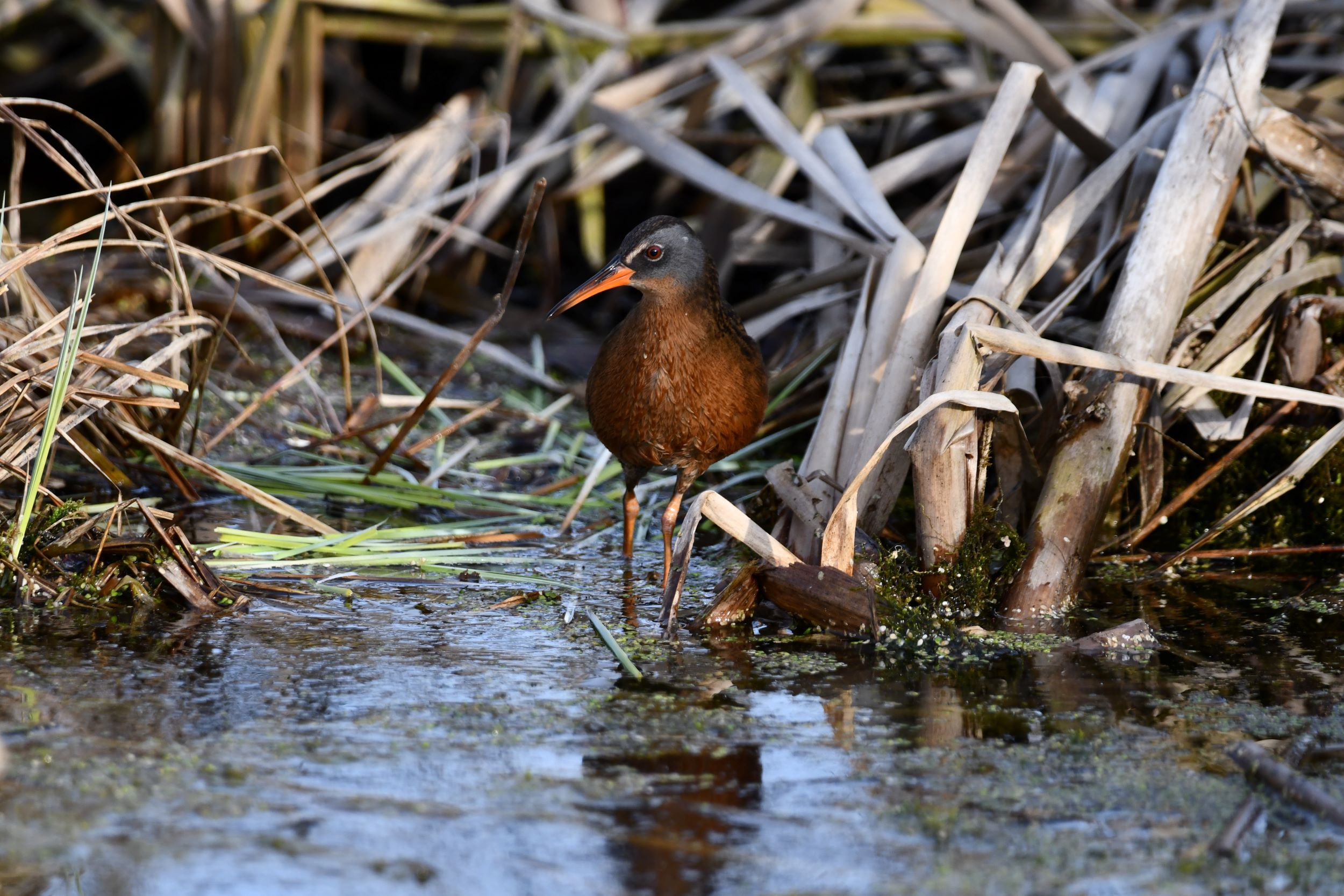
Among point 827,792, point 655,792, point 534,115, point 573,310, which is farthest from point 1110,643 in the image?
point 534,115

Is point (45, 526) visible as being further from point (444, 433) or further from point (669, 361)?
point (669, 361)

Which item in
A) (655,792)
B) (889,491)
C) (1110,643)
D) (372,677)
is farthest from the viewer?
(889,491)

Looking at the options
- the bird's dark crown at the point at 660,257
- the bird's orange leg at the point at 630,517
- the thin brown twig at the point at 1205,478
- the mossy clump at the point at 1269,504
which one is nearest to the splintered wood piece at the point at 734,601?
the bird's orange leg at the point at 630,517

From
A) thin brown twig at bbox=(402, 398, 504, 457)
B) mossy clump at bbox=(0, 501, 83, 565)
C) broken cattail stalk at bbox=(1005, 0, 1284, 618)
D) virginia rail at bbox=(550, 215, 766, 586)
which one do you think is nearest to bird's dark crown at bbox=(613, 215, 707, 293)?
virginia rail at bbox=(550, 215, 766, 586)

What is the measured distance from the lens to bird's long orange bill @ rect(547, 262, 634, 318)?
11.9 feet

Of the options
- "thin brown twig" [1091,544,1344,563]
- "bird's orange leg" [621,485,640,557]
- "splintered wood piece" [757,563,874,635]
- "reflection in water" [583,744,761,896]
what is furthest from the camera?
"bird's orange leg" [621,485,640,557]

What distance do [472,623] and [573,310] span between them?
3831 mm

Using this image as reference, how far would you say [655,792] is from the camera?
2166mm

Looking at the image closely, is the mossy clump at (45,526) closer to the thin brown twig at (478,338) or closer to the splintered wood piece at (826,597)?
the thin brown twig at (478,338)

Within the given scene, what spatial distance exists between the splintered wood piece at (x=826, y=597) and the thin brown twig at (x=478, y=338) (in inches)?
39.4

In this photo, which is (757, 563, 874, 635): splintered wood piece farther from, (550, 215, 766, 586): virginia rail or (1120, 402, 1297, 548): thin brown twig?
(1120, 402, 1297, 548): thin brown twig

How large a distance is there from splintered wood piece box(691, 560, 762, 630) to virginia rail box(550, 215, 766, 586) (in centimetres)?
44

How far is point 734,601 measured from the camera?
10.2ft

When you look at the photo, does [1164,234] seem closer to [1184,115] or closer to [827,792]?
[1184,115]
